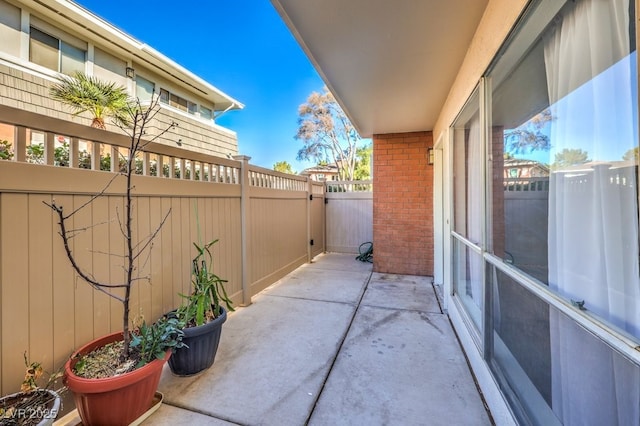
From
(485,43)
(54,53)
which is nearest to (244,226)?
(485,43)

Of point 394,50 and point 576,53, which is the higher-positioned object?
point 394,50

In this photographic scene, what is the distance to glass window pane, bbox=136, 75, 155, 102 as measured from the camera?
7039mm

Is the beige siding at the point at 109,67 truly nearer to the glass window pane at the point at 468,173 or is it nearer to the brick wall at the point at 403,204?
the brick wall at the point at 403,204

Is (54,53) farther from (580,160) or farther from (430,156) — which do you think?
(580,160)

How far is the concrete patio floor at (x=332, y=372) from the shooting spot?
1.70 meters

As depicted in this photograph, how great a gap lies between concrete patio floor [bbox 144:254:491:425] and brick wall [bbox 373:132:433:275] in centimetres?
140

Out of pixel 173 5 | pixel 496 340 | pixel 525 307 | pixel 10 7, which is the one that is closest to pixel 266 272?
pixel 496 340

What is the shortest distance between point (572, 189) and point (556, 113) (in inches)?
14.3

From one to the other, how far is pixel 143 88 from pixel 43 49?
2077mm

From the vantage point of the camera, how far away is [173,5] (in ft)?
25.9

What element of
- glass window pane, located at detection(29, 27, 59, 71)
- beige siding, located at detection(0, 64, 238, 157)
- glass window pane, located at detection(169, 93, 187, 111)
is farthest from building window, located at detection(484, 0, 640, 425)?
glass window pane, located at detection(169, 93, 187, 111)

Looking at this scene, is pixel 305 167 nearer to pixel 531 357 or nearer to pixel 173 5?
pixel 173 5

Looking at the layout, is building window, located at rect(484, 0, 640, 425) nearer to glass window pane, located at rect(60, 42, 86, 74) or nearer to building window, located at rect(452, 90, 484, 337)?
building window, located at rect(452, 90, 484, 337)

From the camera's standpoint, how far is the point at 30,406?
1248mm
